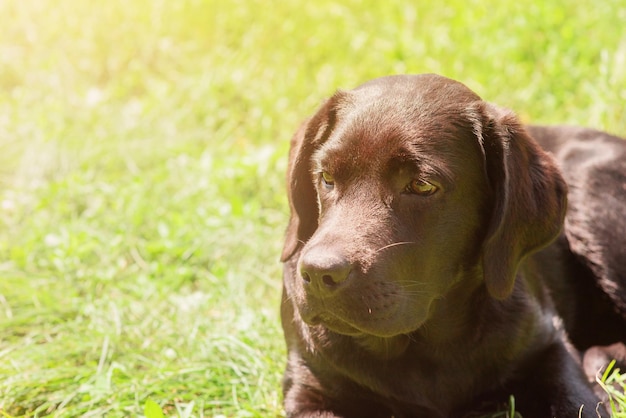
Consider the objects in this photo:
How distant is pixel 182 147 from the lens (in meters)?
5.95

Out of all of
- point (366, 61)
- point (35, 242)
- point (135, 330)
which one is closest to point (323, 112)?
point (135, 330)

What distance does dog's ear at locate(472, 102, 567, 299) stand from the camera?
2877mm

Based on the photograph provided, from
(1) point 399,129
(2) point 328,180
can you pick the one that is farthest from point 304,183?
(1) point 399,129

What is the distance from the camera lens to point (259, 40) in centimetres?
734

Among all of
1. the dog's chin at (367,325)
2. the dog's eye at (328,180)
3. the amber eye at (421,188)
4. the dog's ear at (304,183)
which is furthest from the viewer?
the dog's ear at (304,183)

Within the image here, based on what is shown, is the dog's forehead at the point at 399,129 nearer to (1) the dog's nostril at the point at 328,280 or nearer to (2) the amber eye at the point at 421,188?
(2) the amber eye at the point at 421,188

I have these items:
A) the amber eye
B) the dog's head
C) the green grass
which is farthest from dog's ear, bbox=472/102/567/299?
the green grass

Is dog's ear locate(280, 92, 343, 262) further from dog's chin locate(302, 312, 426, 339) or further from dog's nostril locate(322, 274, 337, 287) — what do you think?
dog's nostril locate(322, 274, 337, 287)

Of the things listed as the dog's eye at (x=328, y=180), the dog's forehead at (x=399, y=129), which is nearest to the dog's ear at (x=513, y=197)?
the dog's forehead at (x=399, y=129)

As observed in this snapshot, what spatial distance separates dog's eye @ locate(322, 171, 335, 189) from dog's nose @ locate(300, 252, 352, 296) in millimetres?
482

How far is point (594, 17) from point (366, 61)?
1.98 metres

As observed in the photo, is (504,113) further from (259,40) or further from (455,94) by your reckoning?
(259,40)

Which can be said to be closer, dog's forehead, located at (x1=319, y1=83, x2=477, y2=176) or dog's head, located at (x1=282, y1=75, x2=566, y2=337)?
dog's head, located at (x1=282, y1=75, x2=566, y2=337)

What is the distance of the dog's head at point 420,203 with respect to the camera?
8.87 ft
